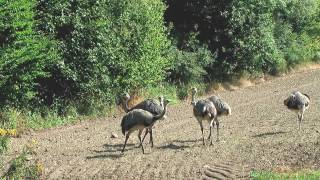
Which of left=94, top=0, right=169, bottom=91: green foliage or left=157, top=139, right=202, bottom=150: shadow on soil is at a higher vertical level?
left=94, top=0, right=169, bottom=91: green foliage

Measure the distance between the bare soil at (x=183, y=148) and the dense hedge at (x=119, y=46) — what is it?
5.39ft

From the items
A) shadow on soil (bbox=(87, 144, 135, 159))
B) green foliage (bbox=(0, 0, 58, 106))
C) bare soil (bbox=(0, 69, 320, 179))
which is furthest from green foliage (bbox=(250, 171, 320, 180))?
green foliage (bbox=(0, 0, 58, 106))

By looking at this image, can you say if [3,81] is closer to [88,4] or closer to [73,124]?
[73,124]

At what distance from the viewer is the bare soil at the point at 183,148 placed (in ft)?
43.9

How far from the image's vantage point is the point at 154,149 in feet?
52.3

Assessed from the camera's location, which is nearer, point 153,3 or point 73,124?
point 73,124

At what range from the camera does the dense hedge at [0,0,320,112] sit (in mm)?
18922

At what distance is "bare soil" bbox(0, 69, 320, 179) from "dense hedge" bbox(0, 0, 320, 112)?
164 cm

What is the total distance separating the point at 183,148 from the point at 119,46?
7.47 m

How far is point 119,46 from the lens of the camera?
22406 millimetres

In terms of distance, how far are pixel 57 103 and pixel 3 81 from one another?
3444mm

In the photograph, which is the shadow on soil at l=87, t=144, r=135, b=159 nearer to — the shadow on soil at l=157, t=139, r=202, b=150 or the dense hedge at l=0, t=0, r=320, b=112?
the shadow on soil at l=157, t=139, r=202, b=150

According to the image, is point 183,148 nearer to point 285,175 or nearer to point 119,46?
point 285,175

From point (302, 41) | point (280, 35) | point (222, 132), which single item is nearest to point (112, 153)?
point (222, 132)
